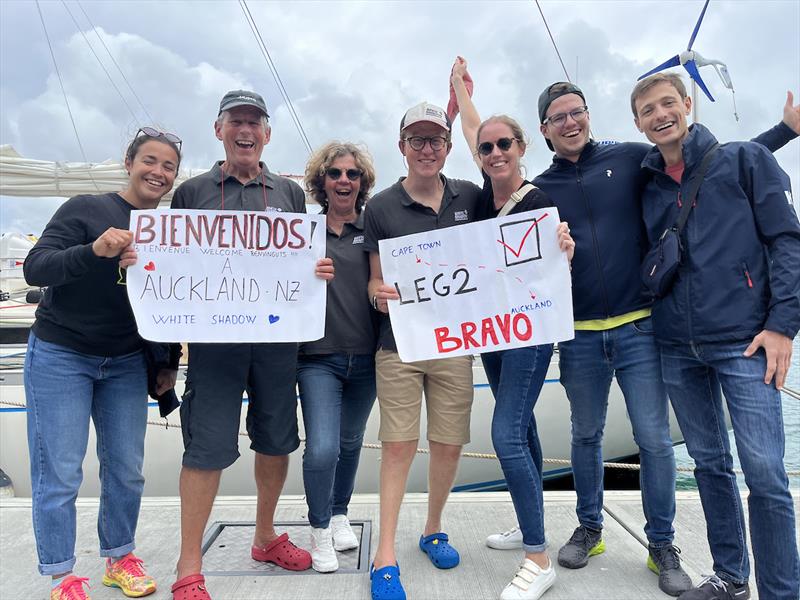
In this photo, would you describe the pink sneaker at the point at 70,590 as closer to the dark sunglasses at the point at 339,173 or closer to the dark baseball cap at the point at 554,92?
the dark sunglasses at the point at 339,173

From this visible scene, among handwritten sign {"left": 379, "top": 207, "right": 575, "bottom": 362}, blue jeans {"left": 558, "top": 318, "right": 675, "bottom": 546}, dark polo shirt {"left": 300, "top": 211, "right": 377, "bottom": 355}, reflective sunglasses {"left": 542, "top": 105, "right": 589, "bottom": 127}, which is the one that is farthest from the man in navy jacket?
dark polo shirt {"left": 300, "top": 211, "right": 377, "bottom": 355}

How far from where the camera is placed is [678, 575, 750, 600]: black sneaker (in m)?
2.58

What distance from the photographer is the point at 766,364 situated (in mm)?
2355

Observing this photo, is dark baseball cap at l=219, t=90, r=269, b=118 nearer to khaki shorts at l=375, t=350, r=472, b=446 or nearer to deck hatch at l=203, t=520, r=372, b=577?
khaki shorts at l=375, t=350, r=472, b=446

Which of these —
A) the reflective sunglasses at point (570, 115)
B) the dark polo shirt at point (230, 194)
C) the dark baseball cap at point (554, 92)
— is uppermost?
the dark baseball cap at point (554, 92)

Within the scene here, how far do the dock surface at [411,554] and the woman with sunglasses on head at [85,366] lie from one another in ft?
1.49

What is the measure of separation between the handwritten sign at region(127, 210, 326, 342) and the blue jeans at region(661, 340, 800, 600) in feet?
5.79

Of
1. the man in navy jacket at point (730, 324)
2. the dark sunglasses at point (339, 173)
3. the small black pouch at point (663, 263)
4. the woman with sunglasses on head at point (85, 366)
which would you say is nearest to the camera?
the man in navy jacket at point (730, 324)

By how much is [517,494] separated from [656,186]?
1.62 m

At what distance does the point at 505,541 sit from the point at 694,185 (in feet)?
7.05

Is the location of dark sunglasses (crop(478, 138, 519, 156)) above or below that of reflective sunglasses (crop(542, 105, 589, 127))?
below

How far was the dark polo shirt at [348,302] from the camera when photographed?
3.07 meters

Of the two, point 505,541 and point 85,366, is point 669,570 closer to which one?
point 505,541

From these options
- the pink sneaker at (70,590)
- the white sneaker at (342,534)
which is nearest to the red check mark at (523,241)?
the white sneaker at (342,534)
